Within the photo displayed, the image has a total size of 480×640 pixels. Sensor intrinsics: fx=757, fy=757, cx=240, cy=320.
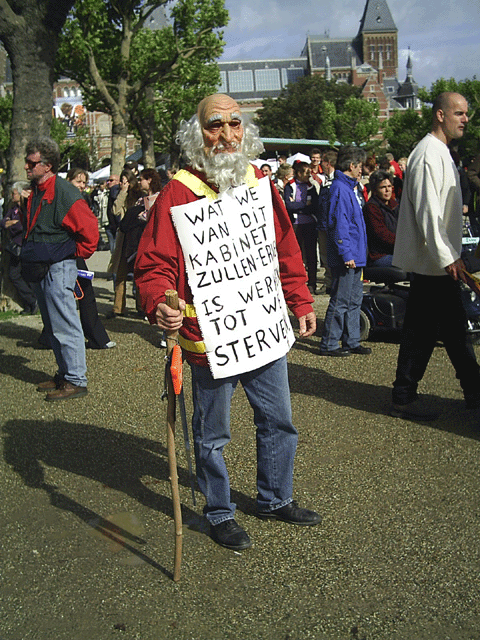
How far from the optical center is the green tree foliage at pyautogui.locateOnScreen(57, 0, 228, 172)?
24.0 metres

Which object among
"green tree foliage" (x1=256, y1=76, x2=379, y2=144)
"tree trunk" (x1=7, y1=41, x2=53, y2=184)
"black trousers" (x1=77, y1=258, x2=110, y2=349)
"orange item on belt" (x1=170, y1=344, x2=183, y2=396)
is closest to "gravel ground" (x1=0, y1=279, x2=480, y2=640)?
"orange item on belt" (x1=170, y1=344, x2=183, y2=396)

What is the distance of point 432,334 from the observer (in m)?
5.20

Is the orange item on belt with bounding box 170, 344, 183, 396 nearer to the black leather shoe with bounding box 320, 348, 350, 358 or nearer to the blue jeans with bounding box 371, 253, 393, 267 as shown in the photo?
the black leather shoe with bounding box 320, 348, 350, 358

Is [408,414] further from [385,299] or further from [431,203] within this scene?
[385,299]

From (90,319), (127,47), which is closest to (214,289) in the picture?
(90,319)

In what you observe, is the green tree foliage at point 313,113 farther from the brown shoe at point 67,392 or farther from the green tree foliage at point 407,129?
the brown shoe at point 67,392

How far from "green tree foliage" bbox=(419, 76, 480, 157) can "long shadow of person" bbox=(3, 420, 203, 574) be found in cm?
5247

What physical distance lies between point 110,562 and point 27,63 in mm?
8763

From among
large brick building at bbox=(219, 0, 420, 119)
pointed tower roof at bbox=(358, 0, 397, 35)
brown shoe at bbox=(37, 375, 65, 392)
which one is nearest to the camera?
brown shoe at bbox=(37, 375, 65, 392)

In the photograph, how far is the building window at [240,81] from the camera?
145 m

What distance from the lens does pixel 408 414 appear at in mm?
5289

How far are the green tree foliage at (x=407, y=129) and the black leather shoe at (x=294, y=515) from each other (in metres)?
63.2

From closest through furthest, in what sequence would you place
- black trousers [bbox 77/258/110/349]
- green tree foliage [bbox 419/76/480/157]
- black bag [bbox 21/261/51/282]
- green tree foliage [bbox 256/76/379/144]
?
black bag [bbox 21/261/51/282]
black trousers [bbox 77/258/110/349]
green tree foliage [bbox 419/76/480/157]
green tree foliage [bbox 256/76/379/144]

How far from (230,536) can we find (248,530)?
22cm
